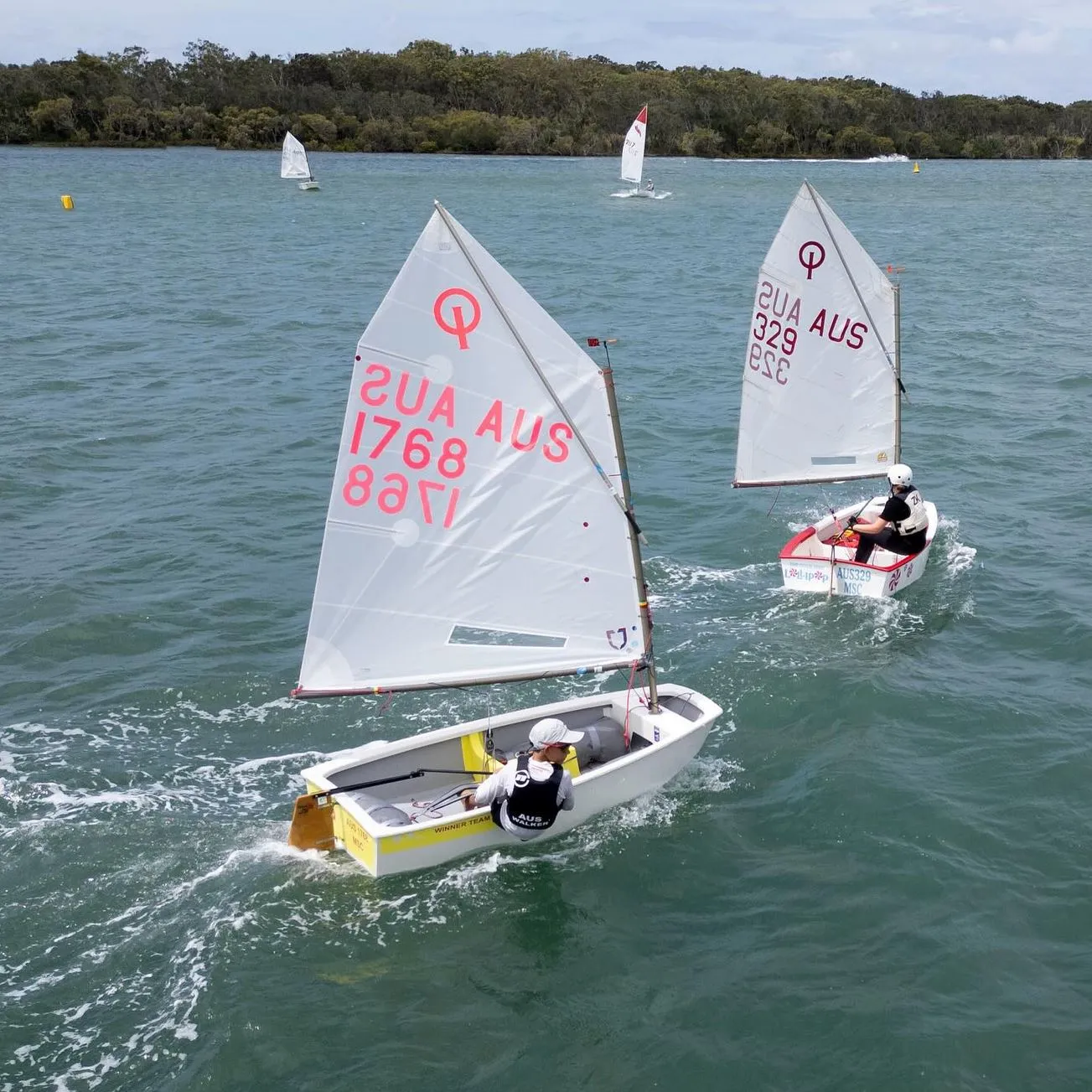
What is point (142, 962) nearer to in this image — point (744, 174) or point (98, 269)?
point (98, 269)

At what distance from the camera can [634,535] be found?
1300 cm

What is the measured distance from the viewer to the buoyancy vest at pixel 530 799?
39.4ft

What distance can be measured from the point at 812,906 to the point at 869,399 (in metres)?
10.9

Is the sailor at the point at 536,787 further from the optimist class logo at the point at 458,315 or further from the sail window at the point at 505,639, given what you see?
the optimist class logo at the point at 458,315

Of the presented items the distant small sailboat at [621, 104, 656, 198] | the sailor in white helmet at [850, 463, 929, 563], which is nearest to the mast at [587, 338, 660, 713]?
the sailor in white helmet at [850, 463, 929, 563]

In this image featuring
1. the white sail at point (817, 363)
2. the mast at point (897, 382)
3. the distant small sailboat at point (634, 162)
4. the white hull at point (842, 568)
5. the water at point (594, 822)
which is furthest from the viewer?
the distant small sailboat at point (634, 162)

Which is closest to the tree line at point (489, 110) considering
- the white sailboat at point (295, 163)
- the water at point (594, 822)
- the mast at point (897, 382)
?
the white sailboat at point (295, 163)

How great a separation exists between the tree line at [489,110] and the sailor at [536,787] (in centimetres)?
13803

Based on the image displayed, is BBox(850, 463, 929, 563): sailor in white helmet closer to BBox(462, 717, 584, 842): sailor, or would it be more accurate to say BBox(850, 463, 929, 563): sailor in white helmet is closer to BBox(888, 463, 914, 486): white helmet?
BBox(888, 463, 914, 486): white helmet

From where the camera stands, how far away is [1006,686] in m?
16.4

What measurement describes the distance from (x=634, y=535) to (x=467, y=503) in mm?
1788

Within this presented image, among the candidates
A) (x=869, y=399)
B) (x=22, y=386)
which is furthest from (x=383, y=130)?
(x=869, y=399)

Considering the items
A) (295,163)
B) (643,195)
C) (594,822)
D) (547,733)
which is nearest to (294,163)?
(295,163)

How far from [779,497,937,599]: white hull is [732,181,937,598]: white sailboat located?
0.02 meters
